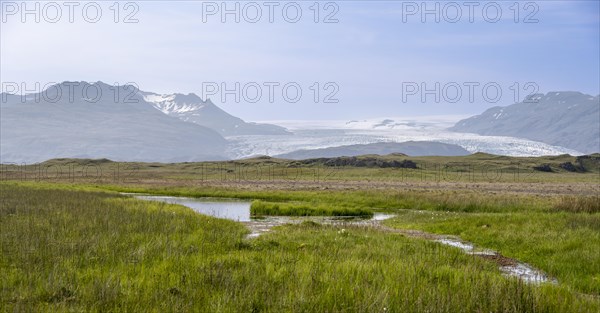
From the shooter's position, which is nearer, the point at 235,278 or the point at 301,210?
the point at 235,278

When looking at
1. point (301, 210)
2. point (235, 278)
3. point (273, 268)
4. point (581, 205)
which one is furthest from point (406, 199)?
point (235, 278)

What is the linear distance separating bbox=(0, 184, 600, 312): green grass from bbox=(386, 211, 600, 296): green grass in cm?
275

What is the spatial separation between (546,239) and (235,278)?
1596 cm

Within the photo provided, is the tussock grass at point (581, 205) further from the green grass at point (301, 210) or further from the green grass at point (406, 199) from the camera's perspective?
the green grass at point (301, 210)

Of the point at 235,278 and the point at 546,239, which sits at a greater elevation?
the point at 235,278

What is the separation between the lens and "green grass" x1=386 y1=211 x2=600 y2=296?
55.8 ft

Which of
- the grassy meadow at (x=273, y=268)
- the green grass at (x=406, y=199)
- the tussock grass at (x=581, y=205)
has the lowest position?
the green grass at (x=406, y=199)

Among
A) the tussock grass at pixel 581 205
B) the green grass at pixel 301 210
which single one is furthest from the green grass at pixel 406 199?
the green grass at pixel 301 210

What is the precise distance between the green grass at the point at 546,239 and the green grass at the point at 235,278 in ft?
9.02

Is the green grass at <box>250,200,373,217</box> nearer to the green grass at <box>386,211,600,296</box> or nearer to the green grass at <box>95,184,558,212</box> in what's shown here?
the green grass at <box>95,184,558,212</box>

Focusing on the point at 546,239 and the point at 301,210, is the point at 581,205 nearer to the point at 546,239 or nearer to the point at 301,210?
the point at 546,239

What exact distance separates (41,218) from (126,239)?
824 centimetres

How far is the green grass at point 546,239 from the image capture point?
1701 cm

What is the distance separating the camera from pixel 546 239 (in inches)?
857
